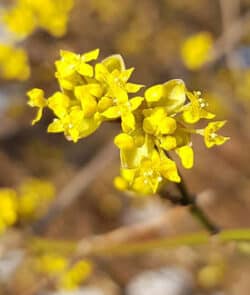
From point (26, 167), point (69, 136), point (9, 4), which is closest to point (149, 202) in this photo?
Answer: point (26, 167)

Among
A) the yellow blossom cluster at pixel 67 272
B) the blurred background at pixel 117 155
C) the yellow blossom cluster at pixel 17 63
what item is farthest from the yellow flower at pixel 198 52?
the yellow blossom cluster at pixel 67 272

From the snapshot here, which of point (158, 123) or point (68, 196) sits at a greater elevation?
point (158, 123)

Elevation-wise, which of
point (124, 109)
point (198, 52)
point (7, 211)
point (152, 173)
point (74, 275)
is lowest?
point (74, 275)

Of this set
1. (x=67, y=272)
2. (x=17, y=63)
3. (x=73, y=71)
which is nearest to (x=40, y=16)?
(x=17, y=63)

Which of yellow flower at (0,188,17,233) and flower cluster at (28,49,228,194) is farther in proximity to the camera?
yellow flower at (0,188,17,233)

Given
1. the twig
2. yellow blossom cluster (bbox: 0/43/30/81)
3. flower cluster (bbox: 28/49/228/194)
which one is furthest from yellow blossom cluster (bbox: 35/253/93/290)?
flower cluster (bbox: 28/49/228/194)

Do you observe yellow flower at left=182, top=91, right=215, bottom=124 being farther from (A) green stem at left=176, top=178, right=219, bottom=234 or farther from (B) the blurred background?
(B) the blurred background

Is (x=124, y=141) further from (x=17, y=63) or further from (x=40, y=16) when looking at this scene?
(x=17, y=63)

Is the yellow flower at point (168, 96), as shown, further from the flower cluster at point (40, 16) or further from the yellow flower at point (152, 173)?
the flower cluster at point (40, 16)
